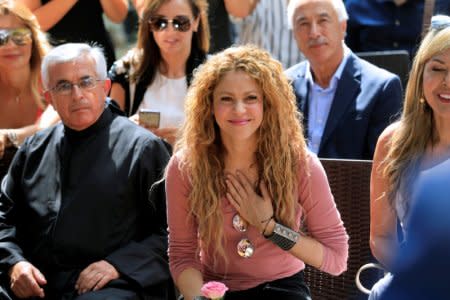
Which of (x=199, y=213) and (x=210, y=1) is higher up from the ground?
(x=210, y=1)

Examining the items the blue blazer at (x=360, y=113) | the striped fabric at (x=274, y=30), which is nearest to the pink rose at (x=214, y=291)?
the blue blazer at (x=360, y=113)

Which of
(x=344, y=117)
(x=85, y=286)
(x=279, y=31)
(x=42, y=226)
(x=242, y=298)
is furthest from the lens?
(x=279, y=31)

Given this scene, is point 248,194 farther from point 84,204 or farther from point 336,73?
point 336,73

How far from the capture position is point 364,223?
11.5 ft

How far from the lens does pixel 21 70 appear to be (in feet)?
15.1

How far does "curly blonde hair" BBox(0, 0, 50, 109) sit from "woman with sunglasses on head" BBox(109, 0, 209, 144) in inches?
16.5

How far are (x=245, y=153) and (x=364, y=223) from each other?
26.0 inches

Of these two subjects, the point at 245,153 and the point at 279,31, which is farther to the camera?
the point at 279,31

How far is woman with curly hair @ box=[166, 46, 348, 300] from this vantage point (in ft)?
10.3

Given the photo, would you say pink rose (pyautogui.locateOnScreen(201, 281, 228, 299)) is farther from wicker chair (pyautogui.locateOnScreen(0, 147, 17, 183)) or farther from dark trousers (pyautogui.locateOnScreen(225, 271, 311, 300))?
wicker chair (pyautogui.locateOnScreen(0, 147, 17, 183))

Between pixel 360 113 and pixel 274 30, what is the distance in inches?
53.0

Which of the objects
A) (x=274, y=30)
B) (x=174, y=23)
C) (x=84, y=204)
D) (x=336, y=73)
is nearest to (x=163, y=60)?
(x=174, y=23)

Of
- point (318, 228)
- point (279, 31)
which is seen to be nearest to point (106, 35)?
point (279, 31)

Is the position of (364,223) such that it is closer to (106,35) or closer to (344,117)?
(344,117)
